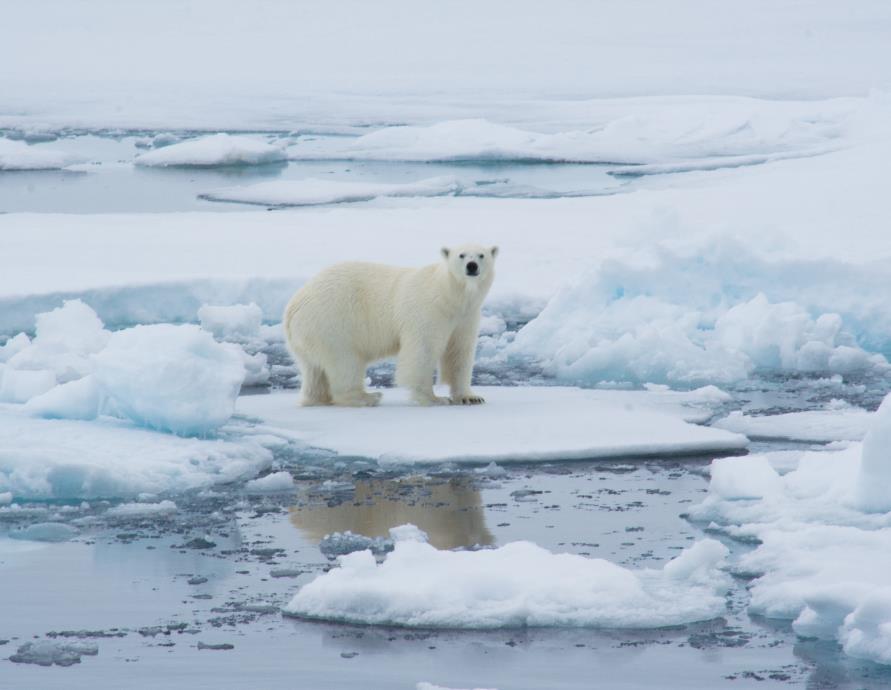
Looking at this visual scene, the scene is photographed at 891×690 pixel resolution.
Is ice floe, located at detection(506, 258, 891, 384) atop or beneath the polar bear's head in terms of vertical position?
beneath

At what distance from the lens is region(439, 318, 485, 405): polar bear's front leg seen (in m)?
6.24

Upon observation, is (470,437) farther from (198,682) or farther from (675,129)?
(675,129)

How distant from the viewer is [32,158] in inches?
655

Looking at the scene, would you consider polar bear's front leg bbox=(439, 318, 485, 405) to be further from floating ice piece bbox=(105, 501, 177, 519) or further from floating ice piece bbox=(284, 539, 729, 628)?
floating ice piece bbox=(284, 539, 729, 628)

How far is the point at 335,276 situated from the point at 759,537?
8.34 ft

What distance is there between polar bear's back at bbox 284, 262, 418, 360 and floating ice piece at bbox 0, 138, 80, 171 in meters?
10.9

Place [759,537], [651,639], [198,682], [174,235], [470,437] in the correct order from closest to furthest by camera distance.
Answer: [198,682] < [651,639] < [759,537] < [470,437] < [174,235]

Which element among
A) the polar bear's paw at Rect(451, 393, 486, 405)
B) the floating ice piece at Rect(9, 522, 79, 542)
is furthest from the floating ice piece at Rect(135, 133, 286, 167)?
the floating ice piece at Rect(9, 522, 79, 542)

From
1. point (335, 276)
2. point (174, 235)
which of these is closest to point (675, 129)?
point (174, 235)

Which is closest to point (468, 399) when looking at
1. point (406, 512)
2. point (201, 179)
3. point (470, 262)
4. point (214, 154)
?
point (470, 262)

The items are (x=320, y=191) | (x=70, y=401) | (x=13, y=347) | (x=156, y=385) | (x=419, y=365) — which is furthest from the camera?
(x=320, y=191)

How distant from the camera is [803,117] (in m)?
17.7

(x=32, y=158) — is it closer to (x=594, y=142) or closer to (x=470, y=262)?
(x=594, y=142)

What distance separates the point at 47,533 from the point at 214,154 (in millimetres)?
12775
